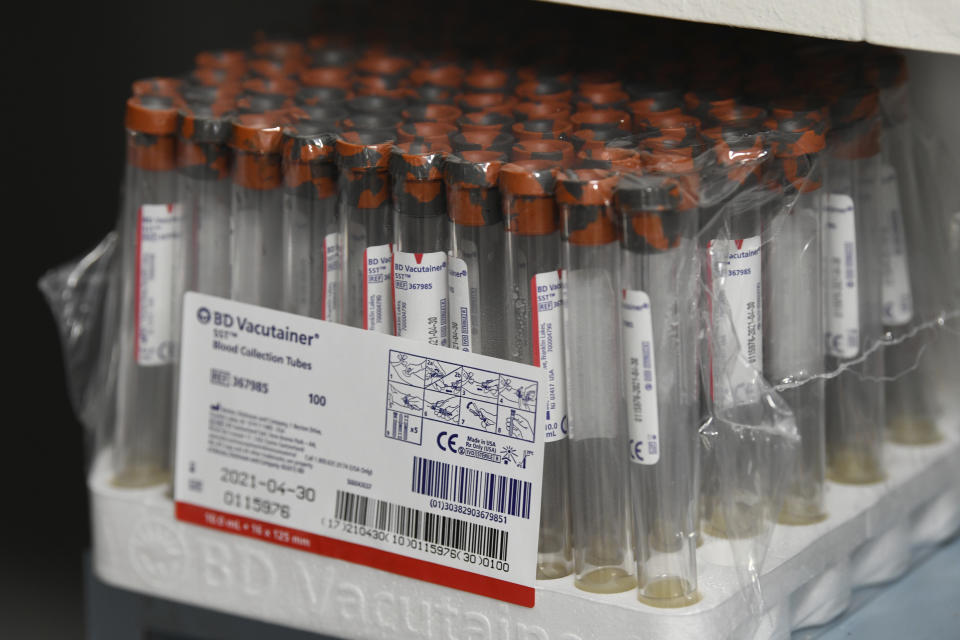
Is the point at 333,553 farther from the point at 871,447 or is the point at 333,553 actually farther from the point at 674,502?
the point at 871,447

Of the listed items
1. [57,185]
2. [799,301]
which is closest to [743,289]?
[799,301]

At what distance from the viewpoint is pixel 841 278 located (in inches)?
28.0

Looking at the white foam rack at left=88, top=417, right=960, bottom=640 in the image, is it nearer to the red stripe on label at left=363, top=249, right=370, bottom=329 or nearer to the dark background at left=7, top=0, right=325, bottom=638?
the red stripe on label at left=363, top=249, right=370, bottom=329

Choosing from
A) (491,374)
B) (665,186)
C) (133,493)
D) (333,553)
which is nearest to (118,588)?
(133,493)

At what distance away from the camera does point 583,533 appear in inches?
25.8

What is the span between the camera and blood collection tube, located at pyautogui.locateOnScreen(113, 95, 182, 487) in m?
0.75

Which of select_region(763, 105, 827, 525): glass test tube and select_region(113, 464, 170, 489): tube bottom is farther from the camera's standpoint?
select_region(113, 464, 170, 489): tube bottom

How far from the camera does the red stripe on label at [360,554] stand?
66 centimetres

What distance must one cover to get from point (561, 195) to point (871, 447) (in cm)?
26

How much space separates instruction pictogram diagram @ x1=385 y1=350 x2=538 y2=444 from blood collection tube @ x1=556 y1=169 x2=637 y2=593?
0.09ft

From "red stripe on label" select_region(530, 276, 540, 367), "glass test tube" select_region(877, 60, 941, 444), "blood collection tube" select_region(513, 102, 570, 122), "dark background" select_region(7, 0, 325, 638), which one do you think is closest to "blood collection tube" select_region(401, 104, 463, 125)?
"blood collection tube" select_region(513, 102, 570, 122)

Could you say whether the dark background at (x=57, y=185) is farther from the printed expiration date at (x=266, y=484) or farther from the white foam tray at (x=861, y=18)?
the white foam tray at (x=861, y=18)

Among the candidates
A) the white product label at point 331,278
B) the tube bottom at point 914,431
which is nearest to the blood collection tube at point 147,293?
the white product label at point 331,278

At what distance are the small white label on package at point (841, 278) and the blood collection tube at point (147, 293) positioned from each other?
0.36 m
